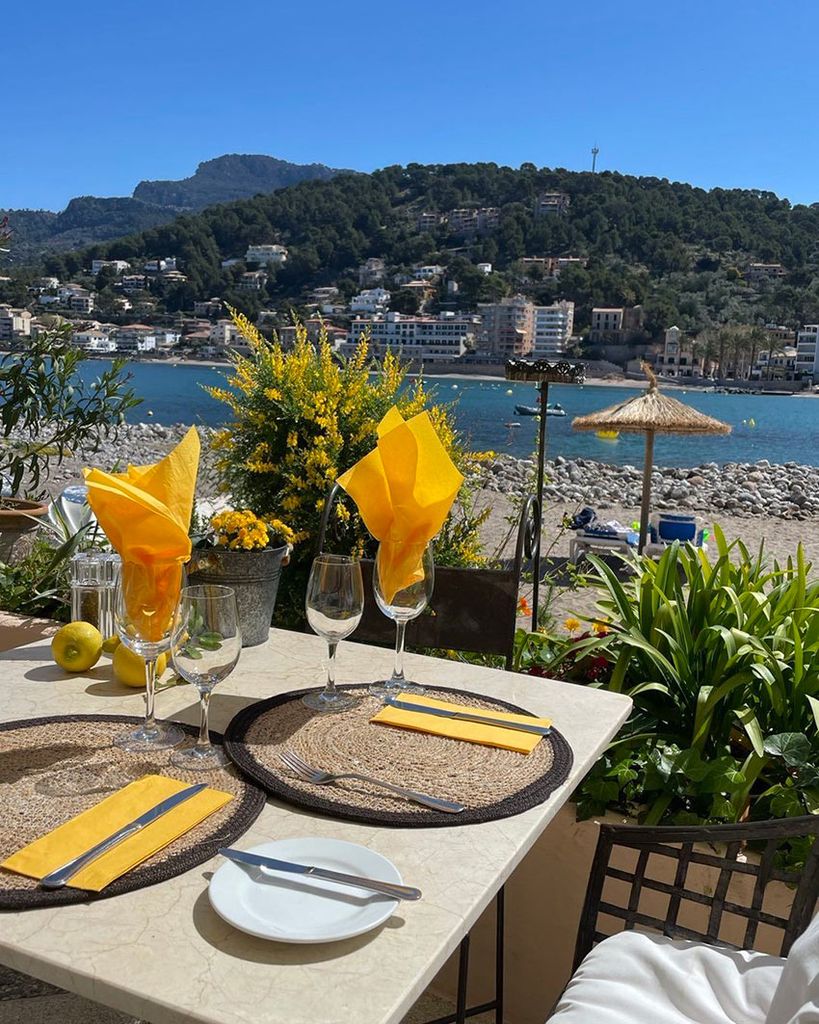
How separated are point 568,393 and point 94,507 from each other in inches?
2456

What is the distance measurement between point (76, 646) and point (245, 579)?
1.17ft

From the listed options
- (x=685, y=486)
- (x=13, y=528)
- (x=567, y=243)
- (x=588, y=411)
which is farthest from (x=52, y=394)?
(x=567, y=243)

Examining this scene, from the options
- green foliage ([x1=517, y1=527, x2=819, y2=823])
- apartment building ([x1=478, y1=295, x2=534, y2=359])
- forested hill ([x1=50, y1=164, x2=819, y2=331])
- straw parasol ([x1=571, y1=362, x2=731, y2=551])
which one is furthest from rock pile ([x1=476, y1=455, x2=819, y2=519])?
forested hill ([x1=50, y1=164, x2=819, y2=331])

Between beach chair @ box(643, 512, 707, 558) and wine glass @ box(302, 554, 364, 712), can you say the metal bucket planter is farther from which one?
beach chair @ box(643, 512, 707, 558)

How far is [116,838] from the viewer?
1053 millimetres

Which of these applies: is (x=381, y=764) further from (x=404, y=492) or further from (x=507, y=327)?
(x=507, y=327)

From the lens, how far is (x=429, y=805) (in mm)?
1188

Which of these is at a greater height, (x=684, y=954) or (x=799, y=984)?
(x=799, y=984)

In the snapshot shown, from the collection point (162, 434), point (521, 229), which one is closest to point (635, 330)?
point (521, 229)

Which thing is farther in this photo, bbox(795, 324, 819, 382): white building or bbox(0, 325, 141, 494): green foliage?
bbox(795, 324, 819, 382): white building

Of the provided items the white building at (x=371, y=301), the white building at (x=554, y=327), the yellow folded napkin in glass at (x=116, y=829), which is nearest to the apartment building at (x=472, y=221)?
the white building at (x=371, y=301)

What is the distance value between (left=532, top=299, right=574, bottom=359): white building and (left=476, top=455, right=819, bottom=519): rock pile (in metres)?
42.8

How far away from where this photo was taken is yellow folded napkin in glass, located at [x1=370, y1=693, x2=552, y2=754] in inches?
55.4

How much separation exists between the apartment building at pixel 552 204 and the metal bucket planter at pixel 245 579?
269 feet
